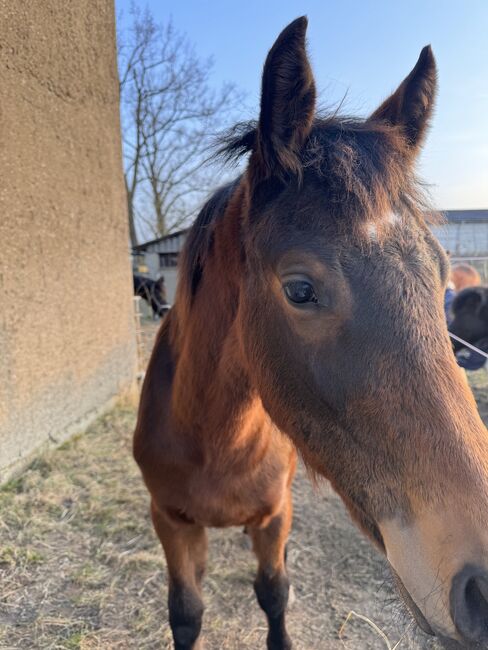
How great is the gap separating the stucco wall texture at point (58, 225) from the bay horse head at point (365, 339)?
3.21 meters

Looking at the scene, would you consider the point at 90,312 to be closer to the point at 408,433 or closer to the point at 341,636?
the point at 341,636

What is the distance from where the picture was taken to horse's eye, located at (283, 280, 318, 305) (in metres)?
1.17

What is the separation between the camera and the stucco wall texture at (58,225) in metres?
3.91

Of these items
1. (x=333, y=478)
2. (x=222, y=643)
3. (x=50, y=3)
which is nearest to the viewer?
(x=333, y=478)

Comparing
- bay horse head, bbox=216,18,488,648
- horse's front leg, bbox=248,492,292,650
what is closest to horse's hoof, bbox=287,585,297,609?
horse's front leg, bbox=248,492,292,650

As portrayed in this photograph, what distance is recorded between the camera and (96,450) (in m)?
4.73

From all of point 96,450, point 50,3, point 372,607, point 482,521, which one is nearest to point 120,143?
point 50,3

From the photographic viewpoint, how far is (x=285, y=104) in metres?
1.30

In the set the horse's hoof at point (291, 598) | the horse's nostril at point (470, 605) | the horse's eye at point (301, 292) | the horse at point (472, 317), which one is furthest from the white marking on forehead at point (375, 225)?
the horse at point (472, 317)

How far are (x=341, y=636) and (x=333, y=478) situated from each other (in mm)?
1864

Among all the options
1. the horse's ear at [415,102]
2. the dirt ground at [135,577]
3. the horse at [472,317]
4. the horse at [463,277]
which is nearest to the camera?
the horse's ear at [415,102]

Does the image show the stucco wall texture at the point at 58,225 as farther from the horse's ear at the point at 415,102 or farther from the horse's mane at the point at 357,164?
the horse's ear at the point at 415,102

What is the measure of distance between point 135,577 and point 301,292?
2645 mm

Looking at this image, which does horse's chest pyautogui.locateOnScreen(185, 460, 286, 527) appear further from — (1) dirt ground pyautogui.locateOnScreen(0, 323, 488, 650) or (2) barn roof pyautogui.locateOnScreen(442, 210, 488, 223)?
(2) barn roof pyautogui.locateOnScreen(442, 210, 488, 223)
